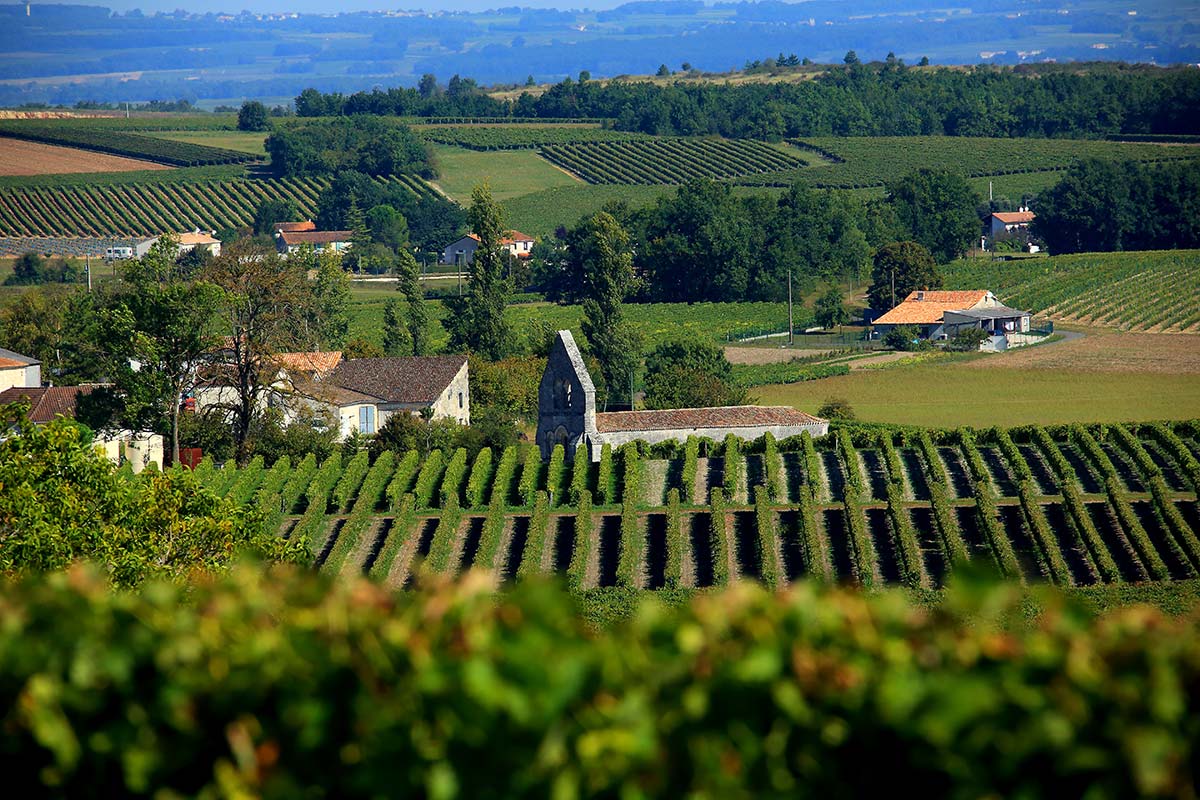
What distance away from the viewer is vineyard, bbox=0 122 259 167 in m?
153

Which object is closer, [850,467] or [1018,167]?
[850,467]

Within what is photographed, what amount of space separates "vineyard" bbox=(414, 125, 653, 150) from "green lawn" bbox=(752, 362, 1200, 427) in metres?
97.9

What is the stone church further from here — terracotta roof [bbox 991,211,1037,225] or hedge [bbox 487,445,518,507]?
terracotta roof [bbox 991,211,1037,225]

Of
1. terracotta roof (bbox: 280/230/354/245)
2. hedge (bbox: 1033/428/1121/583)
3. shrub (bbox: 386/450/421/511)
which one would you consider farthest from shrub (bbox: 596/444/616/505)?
terracotta roof (bbox: 280/230/354/245)

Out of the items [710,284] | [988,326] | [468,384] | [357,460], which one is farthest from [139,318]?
[710,284]

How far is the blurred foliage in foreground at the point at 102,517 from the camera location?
1989cm

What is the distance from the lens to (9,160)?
14362cm

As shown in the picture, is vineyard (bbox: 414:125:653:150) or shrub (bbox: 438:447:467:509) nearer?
shrub (bbox: 438:447:467:509)

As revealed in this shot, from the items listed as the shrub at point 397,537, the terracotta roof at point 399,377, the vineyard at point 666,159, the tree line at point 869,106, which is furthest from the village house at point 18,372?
the tree line at point 869,106

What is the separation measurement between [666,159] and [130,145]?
182ft

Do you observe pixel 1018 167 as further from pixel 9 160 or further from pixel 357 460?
pixel 357 460

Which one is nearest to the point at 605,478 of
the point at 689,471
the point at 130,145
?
the point at 689,471

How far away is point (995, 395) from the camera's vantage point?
60.1 metres

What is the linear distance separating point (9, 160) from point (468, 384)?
4086 inches
